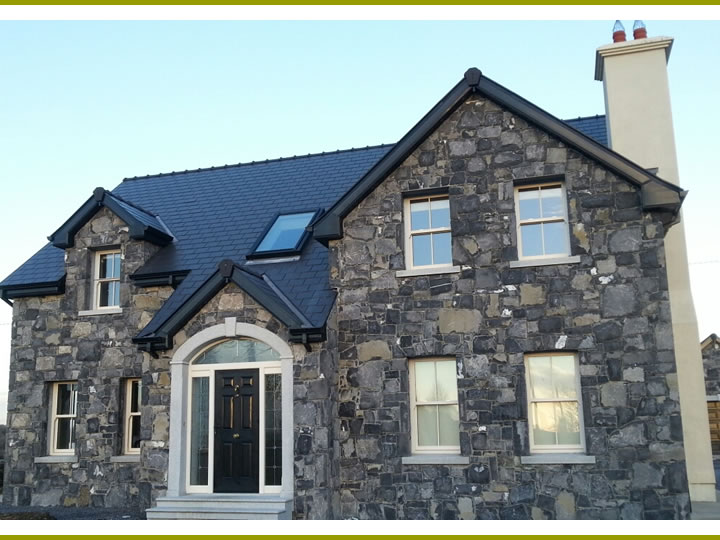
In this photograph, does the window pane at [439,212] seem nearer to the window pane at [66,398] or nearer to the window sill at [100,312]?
the window sill at [100,312]

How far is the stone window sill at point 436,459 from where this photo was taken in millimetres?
11992

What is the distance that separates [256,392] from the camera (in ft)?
41.8

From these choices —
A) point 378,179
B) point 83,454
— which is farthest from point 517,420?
point 83,454

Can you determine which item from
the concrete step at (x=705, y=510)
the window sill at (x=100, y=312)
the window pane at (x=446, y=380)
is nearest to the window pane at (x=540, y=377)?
the window pane at (x=446, y=380)

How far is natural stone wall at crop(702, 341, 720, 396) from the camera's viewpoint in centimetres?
2875

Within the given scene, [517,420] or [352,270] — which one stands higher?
[352,270]

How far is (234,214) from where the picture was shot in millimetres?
17109

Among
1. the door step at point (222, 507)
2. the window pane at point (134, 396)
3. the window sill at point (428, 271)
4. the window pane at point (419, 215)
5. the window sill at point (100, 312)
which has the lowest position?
the door step at point (222, 507)

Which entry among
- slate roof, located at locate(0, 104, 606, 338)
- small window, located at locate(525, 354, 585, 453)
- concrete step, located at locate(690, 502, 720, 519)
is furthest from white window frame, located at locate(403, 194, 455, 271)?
concrete step, located at locate(690, 502, 720, 519)

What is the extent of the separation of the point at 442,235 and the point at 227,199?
23.1ft

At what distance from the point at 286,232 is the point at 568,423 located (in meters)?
7.13

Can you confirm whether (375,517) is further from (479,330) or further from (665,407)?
(665,407)

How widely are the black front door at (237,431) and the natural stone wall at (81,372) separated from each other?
2.96 meters

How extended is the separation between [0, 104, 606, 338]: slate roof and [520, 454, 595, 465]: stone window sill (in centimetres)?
416
